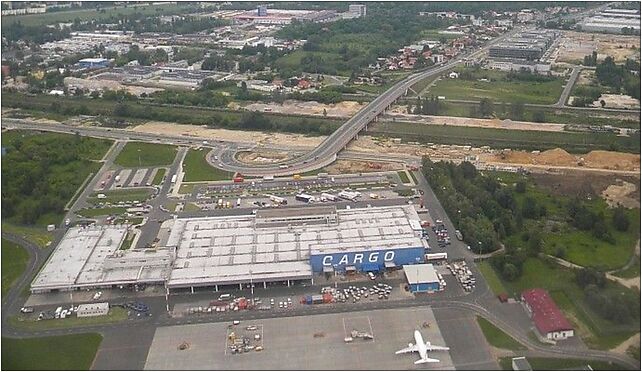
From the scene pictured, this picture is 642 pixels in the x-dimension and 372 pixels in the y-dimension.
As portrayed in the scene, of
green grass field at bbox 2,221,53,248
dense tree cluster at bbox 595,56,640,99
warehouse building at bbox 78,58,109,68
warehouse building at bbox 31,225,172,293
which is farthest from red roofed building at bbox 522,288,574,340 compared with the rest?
warehouse building at bbox 78,58,109,68

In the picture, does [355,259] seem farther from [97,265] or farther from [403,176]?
[403,176]

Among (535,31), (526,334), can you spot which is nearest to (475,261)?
(526,334)

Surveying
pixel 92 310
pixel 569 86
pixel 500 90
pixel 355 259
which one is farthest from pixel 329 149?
pixel 569 86

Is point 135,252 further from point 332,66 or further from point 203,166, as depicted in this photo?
point 332,66

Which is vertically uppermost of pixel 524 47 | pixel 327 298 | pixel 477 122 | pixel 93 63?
pixel 524 47

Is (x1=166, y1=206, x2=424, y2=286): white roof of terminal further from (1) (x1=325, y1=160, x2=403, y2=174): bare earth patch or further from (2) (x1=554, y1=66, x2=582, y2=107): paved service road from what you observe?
(2) (x1=554, y1=66, x2=582, y2=107): paved service road

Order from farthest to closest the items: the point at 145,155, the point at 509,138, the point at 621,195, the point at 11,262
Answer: the point at 509,138
the point at 145,155
the point at 621,195
the point at 11,262
